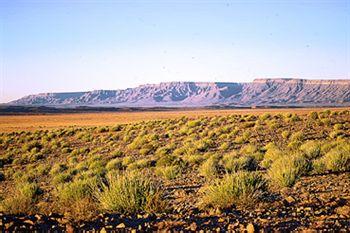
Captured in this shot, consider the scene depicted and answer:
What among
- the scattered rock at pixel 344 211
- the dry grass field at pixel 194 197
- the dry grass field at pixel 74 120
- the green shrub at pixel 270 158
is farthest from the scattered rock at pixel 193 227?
the dry grass field at pixel 74 120

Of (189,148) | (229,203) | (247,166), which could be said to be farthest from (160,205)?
(189,148)

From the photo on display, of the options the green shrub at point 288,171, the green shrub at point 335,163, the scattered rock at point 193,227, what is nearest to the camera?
the scattered rock at point 193,227

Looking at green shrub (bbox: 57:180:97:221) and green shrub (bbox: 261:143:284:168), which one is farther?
green shrub (bbox: 261:143:284:168)

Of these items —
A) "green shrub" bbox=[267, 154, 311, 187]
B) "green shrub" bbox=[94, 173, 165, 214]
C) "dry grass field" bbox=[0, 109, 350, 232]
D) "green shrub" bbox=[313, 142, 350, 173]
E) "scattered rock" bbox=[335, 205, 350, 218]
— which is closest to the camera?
"dry grass field" bbox=[0, 109, 350, 232]

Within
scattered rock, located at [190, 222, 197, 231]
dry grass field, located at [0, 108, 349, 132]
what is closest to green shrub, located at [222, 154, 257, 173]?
scattered rock, located at [190, 222, 197, 231]

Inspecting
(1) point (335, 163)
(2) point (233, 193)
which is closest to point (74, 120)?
(1) point (335, 163)

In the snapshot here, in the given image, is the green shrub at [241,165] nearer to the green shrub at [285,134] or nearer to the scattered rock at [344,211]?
the scattered rock at [344,211]

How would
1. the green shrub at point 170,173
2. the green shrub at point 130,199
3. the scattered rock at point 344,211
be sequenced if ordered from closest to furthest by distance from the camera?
the scattered rock at point 344,211 → the green shrub at point 130,199 → the green shrub at point 170,173

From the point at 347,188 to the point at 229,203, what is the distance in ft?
12.1

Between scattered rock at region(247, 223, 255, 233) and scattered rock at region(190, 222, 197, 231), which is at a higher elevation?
scattered rock at region(247, 223, 255, 233)

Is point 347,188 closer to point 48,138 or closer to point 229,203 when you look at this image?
point 229,203

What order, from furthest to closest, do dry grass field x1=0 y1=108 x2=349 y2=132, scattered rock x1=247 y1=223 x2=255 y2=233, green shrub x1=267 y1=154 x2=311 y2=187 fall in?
1. dry grass field x1=0 y1=108 x2=349 y2=132
2. green shrub x1=267 y1=154 x2=311 y2=187
3. scattered rock x1=247 y1=223 x2=255 y2=233

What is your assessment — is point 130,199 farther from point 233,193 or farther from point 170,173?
point 170,173

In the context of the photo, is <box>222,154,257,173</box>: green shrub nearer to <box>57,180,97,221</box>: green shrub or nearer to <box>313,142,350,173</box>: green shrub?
<box>313,142,350,173</box>: green shrub
